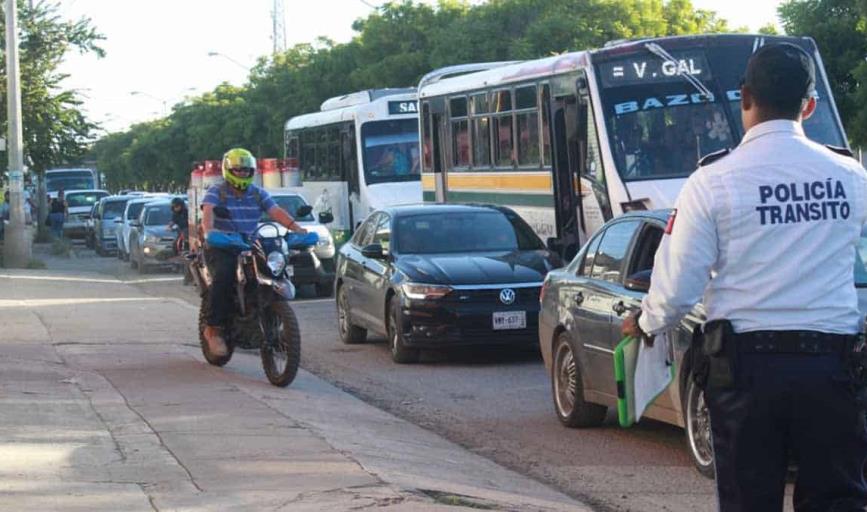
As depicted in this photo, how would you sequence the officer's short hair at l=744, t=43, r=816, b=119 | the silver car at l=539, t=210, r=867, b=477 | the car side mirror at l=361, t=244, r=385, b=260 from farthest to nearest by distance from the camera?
the car side mirror at l=361, t=244, r=385, b=260 → the silver car at l=539, t=210, r=867, b=477 → the officer's short hair at l=744, t=43, r=816, b=119

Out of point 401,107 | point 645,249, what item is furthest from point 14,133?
point 645,249

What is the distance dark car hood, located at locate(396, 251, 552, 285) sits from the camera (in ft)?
48.5

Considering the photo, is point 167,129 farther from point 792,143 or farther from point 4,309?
point 792,143

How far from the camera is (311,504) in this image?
7309mm

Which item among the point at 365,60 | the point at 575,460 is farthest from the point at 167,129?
the point at 575,460

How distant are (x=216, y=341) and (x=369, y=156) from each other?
1548cm

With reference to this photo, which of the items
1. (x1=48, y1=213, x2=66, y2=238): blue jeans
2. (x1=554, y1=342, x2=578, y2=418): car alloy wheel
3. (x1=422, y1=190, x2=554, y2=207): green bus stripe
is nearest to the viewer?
(x1=554, y1=342, x2=578, y2=418): car alloy wheel

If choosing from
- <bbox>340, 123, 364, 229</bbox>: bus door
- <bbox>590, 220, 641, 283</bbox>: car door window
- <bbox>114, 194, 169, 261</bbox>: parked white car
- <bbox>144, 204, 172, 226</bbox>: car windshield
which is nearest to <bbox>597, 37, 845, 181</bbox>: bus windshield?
<bbox>590, 220, 641, 283</bbox>: car door window

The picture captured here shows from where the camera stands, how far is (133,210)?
40375 millimetres

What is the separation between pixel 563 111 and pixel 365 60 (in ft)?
105

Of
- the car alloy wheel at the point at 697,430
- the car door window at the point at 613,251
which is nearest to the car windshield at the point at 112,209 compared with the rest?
the car door window at the point at 613,251

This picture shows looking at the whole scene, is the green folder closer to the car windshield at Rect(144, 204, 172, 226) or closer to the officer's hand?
the officer's hand

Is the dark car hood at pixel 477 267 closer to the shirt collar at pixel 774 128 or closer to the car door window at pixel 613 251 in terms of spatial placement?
the car door window at pixel 613 251

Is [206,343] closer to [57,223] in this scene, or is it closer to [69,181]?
[57,223]
